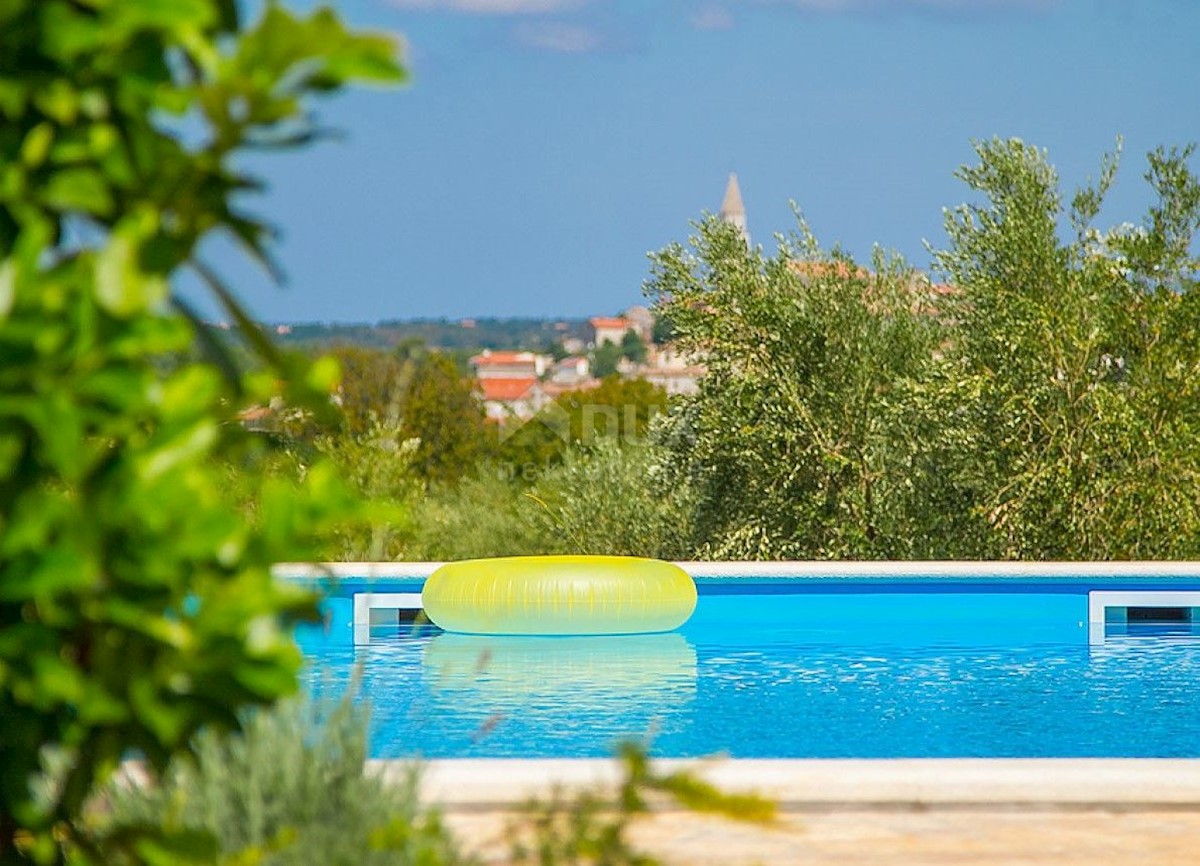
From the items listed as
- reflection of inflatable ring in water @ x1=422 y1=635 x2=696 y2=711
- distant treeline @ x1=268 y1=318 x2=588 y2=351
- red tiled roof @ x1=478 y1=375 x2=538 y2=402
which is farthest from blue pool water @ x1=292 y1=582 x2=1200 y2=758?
red tiled roof @ x1=478 y1=375 x2=538 y2=402

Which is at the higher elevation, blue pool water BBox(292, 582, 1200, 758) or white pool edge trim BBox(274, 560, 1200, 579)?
white pool edge trim BBox(274, 560, 1200, 579)

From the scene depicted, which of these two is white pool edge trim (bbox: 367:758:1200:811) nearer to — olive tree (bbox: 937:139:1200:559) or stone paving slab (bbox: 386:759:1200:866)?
stone paving slab (bbox: 386:759:1200:866)

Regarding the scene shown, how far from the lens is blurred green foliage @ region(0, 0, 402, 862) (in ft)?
5.40

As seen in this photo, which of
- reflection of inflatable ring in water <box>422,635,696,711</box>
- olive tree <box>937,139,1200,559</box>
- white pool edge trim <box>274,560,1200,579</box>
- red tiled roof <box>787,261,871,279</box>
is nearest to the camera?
reflection of inflatable ring in water <box>422,635,696,711</box>

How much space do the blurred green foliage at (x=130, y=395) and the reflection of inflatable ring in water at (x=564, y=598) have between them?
9.09 meters

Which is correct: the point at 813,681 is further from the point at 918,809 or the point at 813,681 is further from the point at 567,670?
the point at 918,809

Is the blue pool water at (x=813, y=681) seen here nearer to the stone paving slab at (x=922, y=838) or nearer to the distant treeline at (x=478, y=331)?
the stone paving slab at (x=922, y=838)

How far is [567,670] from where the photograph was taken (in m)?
10.0

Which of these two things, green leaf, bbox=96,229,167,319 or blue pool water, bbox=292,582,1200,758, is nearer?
green leaf, bbox=96,229,167,319

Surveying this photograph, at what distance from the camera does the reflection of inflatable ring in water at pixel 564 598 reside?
1096 cm

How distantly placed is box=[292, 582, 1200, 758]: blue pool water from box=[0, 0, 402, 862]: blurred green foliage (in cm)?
367

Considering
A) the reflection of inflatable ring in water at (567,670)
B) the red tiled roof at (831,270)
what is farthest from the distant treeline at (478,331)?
the reflection of inflatable ring in water at (567,670)

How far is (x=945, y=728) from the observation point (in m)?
8.39

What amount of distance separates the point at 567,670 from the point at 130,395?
8.44m
